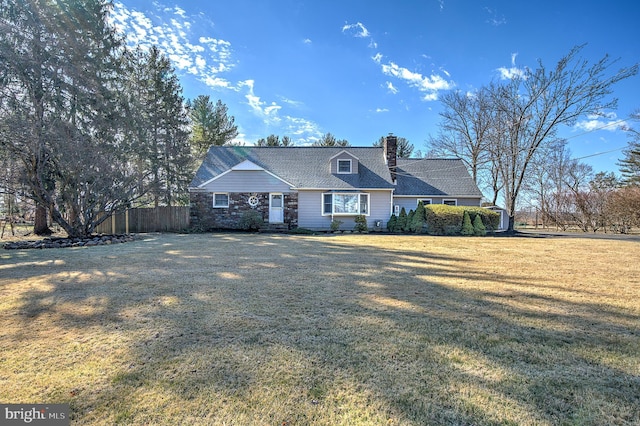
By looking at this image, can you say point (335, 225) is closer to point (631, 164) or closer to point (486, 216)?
point (486, 216)

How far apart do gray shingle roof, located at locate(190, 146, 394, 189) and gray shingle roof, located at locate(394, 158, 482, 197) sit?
1.87 m

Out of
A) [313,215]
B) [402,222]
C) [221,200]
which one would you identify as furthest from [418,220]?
[221,200]

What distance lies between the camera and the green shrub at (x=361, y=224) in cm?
1723

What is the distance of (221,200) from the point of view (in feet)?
57.8

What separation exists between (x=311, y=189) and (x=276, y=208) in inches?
91.2

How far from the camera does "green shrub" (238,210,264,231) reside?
16438 millimetres

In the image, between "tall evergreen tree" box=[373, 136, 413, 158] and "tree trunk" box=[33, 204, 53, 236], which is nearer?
"tree trunk" box=[33, 204, 53, 236]

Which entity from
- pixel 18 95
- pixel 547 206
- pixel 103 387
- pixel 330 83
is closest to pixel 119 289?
pixel 103 387

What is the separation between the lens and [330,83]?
17938mm

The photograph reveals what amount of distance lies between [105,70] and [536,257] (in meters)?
22.7

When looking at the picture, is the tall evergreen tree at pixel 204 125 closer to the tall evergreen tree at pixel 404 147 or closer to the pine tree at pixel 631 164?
the tall evergreen tree at pixel 404 147

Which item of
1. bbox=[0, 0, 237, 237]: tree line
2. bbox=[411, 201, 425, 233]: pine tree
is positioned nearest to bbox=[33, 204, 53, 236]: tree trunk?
bbox=[0, 0, 237, 237]: tree line

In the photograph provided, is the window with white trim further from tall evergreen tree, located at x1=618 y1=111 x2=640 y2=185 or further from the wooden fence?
tall evergreen tree, located at x1=618 y1=111 x2=640 y2=185

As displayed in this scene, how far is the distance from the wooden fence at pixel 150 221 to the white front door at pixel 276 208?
4810 mm
